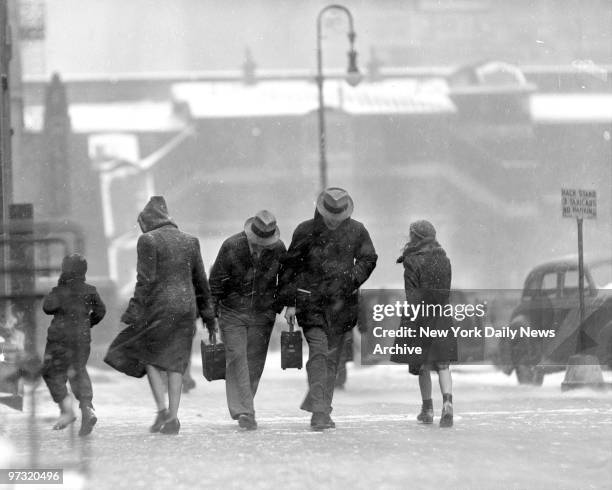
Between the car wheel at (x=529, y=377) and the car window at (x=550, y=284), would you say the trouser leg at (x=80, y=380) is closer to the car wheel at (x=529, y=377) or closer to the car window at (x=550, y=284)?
the car wheel at (x=529, y=377)

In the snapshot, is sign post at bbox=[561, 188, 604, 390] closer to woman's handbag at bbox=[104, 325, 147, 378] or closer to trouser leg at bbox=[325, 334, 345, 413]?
trouser leg at bbox=[325, 334, 345, 413]

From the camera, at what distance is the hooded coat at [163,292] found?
8.03m

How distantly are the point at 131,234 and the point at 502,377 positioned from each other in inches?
271

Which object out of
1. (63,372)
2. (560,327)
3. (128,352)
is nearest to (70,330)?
(63,372)

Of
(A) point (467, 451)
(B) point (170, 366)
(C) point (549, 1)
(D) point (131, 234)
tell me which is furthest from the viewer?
(D) point (131, 234)

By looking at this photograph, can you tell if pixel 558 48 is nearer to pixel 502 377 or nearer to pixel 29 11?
pixel 502 377

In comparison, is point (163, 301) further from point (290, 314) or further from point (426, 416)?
point (426, 416)

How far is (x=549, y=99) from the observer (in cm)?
2122

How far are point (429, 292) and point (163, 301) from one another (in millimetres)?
1675

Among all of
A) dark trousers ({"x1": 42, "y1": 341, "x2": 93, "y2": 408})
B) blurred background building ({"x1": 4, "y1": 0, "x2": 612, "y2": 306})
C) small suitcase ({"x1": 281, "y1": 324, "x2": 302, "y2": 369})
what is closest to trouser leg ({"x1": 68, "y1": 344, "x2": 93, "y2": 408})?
dark trousers ({"x1": 42, "y1": 341, "x2": 93, "y2": 408})

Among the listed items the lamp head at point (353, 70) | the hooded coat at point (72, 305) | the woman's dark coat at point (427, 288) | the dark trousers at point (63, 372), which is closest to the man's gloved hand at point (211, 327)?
the hooded coat at point (72, 305)

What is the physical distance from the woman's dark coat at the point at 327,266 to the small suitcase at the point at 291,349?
22cm

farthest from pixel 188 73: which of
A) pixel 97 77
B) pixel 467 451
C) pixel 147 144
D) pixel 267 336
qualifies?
pixel 467 451

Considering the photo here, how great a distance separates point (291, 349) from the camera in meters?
8.42
